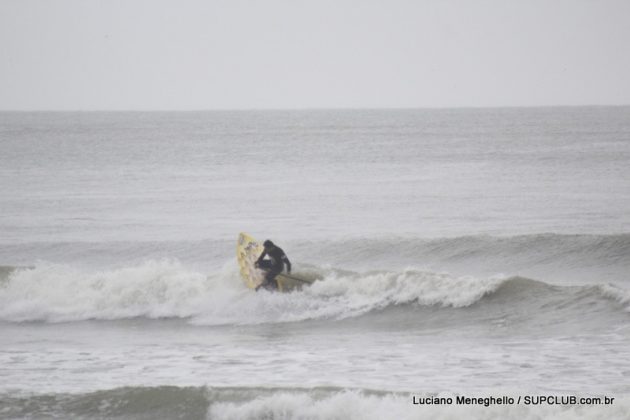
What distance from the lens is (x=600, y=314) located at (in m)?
15.2

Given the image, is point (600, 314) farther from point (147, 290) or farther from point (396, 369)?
point (147, 290)

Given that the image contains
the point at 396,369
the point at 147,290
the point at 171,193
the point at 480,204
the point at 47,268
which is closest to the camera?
the point at 396,369

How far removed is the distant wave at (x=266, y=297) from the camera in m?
16.6

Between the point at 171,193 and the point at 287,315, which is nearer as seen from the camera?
the point at 287,315

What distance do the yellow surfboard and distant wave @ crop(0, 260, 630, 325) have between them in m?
0.25

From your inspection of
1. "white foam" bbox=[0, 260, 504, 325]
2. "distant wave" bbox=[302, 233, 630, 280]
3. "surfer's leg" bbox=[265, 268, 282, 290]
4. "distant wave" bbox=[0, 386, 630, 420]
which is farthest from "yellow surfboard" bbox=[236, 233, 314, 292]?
"distant wave" bbox=[0, 386, 630, 420]

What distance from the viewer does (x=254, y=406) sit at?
36.6 ft

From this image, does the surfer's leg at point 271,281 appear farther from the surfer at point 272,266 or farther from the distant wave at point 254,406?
the distant wave at point 254,406

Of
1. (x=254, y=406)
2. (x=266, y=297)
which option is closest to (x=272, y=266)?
(x=266, y=297)

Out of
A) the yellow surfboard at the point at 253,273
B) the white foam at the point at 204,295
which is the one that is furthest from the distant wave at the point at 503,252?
the yellow surfboard at the point at 253,273

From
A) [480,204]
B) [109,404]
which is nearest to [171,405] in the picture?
[109,404]

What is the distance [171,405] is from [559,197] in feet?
73.6

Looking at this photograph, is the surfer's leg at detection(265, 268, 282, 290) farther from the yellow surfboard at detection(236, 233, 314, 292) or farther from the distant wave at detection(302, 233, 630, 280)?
the distant wave at detection(302, 233, 630, 280)

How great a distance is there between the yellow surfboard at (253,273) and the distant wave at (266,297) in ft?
0.81
